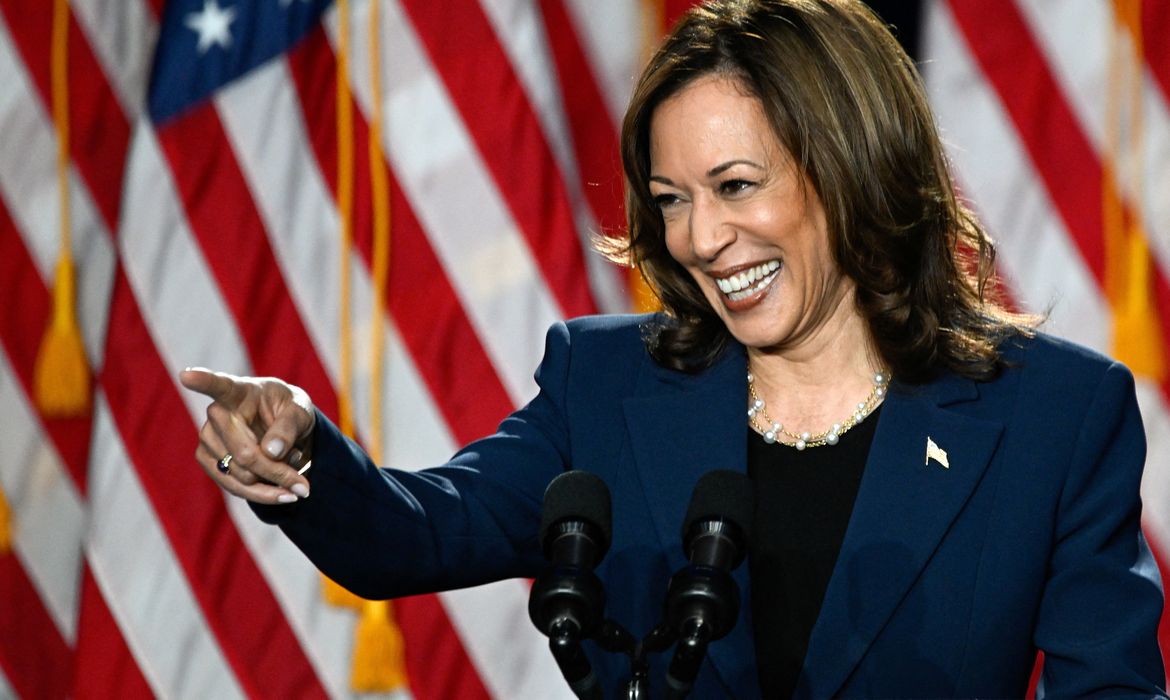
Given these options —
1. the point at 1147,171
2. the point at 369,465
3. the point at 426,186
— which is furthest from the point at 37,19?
the point at 1147,171

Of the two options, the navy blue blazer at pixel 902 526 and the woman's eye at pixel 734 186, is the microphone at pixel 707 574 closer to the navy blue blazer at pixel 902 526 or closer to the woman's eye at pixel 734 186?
the navy blue blazer at pixel 902 526

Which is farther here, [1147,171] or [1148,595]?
[1147,171]

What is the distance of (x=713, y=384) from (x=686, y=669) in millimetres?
735

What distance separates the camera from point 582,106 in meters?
3.01

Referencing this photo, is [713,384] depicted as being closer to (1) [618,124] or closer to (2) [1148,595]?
(2) [1148,595]

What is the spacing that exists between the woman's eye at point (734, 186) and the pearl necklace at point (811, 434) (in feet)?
0.98

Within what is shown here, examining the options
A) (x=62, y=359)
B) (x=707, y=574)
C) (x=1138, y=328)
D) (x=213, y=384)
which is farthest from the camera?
(x=62, y=359)

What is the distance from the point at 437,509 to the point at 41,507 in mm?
1691

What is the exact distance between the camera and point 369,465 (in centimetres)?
151

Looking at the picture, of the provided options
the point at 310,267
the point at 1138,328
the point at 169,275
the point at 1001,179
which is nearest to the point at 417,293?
the point at 310,267

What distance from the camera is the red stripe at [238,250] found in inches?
112

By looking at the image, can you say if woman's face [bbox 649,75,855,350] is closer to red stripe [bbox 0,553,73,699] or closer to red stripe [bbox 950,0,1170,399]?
red stripe [bbox 950,0,1170,399]

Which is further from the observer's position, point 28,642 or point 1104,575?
point 28,642

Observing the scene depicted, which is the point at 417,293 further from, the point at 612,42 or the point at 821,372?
the point at 821,372
